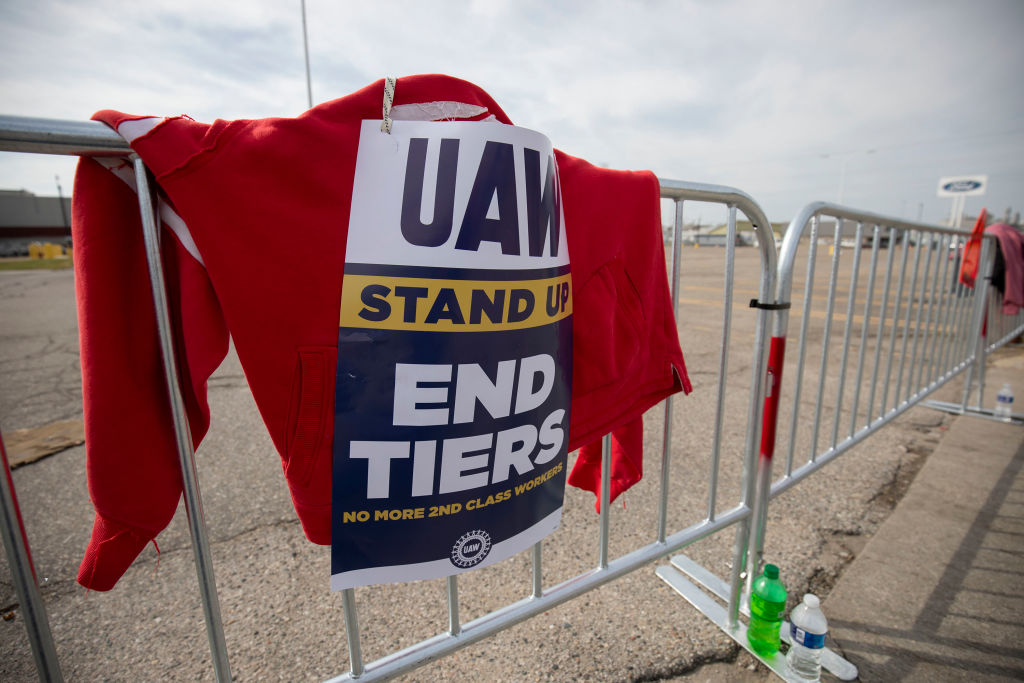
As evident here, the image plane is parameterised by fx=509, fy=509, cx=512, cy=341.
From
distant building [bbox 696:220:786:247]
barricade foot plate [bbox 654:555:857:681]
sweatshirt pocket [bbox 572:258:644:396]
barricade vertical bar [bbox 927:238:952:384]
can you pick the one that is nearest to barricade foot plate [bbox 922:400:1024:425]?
barricade vertical bar [bbox 927:238:952:384]

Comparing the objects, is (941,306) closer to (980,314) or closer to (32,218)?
(980,314)

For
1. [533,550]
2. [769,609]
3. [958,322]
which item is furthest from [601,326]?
[958,322]

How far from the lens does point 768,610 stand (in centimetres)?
178

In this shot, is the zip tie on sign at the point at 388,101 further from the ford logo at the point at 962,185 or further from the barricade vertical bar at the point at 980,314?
the ford logo at the point at 962,185

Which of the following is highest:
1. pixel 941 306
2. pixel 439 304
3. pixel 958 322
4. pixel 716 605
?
pixel 439 304

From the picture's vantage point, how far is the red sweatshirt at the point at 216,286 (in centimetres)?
85

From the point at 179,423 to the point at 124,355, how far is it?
15 cm

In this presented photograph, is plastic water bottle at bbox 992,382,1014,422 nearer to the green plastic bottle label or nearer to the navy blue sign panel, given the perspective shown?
the green plastic bottle label

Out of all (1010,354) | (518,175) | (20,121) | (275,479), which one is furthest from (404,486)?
(1010,354)

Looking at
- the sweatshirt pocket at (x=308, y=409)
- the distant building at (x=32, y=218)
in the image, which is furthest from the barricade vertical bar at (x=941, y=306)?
the distant building at (x=32, y=218)

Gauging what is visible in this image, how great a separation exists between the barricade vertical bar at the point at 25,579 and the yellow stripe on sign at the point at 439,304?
61 cm

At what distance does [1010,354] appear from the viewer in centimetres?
655

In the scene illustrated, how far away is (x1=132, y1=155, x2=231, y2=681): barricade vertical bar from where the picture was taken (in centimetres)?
86

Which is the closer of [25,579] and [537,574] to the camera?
[25,579]
